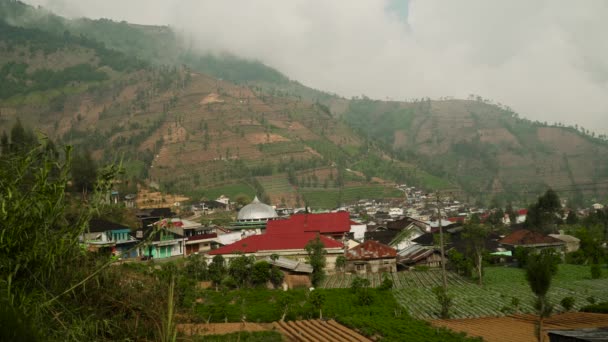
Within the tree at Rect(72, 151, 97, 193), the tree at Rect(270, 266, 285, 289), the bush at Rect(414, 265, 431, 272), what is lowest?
the bush at Rect(414, 265, 431, 272)

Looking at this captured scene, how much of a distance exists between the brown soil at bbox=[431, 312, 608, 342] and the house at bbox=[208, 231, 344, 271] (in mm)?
17068

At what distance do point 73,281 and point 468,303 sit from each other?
2673 centimetres

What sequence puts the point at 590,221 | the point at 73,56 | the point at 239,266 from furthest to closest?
the point at 73,56, the point at 590,221, the point at 239,266

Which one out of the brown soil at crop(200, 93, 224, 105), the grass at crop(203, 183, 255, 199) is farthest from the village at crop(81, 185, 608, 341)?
the brown soil at crop(200, 93, 224, 105)

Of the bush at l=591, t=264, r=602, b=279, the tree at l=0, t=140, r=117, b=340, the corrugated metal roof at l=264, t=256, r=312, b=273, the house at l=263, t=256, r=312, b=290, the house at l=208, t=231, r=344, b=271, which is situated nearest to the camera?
the tree at l=0, t=140, r=117, b=340

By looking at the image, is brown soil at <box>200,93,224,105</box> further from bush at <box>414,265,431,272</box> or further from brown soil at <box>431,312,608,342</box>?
brown soil at <box>431,312,608,342</box>

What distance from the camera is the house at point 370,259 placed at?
42031 millimetres

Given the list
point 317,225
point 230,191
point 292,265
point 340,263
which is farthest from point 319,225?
point 230,191

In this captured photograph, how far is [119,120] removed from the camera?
150250mm

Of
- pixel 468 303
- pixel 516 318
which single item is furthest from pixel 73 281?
pixel 468 303

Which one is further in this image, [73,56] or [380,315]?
[73,56]

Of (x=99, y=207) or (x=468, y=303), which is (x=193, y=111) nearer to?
(x=468, y=303)

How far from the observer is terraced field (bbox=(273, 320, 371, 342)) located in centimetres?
2014

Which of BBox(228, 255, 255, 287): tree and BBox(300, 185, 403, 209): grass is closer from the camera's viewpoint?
BBox(228, 255, 255, 287): tree
